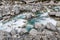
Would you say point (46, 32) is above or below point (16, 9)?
A: below

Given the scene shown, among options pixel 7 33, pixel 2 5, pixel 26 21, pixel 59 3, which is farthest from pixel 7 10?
pixel 59 3

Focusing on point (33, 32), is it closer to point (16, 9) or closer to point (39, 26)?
point (39, 26)

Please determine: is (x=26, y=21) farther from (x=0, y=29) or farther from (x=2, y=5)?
(x=2, y=5)

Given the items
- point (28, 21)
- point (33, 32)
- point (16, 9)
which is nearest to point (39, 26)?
point (33, 32)

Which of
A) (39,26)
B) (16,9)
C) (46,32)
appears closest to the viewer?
(46,32)

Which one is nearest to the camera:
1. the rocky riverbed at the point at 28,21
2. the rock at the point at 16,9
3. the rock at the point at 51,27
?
the rocky riverbed at the point at 28,21

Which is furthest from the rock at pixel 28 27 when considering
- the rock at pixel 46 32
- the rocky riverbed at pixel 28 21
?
the rock at pixel 46 32

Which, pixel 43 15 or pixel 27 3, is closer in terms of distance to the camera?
pixel 43 15

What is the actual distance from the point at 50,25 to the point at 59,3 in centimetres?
73

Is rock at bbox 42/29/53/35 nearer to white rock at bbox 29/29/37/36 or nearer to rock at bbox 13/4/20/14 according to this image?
white rock at bbox 29/29/37/36

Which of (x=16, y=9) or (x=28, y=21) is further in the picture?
(x=16, y=9)

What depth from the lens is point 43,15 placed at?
227cm

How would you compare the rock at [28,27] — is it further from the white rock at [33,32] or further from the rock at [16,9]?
the rock at [16,9]

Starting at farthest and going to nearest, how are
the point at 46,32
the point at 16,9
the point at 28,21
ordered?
the point at 16,9, the point at 28,21, the point at 46,32
